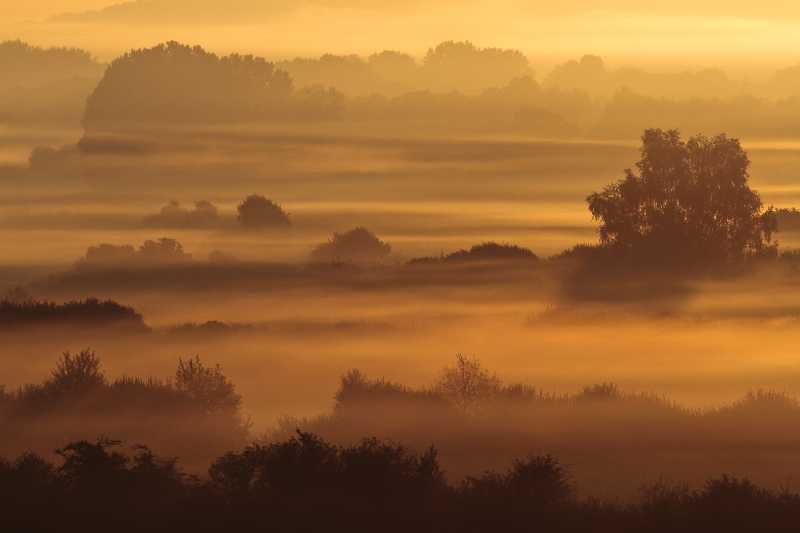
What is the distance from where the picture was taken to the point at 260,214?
162m

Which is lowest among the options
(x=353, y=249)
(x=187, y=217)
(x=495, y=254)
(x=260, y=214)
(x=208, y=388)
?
(x=208, y=388)

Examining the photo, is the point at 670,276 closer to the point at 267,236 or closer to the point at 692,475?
the point at 692,475

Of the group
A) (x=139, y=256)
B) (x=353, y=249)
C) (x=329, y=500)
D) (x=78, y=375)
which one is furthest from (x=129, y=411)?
(x=139, y=256)

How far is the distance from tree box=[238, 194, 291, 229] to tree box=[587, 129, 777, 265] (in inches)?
2669

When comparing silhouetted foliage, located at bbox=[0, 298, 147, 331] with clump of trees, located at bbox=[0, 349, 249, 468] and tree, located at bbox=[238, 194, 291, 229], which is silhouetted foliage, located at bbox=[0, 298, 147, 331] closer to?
clump of trees, located at bbox=[0, 349, 249, 468]

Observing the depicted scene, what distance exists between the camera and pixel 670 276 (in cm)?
9088

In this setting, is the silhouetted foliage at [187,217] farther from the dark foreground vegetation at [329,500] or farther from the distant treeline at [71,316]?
the dark foreground vegetation at [329,500]

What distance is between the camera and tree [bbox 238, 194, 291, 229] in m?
156

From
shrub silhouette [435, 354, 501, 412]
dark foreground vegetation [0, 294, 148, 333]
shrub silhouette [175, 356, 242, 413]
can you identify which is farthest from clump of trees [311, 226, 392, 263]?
shrub silhouette [175, 356, 242, 413]

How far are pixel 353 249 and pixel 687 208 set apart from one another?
5264 cm

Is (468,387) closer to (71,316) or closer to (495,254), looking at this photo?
(71,316)

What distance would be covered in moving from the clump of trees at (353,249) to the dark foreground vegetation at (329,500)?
10369 cm

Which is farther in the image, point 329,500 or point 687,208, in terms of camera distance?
point 687,208

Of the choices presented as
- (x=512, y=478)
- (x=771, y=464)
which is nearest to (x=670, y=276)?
(x=771, y=464)
